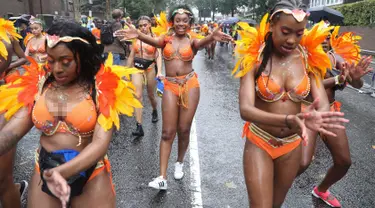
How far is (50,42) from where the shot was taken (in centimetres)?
211

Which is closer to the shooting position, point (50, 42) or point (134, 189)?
point (50, 42)

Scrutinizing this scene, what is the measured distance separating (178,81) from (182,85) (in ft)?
0.25

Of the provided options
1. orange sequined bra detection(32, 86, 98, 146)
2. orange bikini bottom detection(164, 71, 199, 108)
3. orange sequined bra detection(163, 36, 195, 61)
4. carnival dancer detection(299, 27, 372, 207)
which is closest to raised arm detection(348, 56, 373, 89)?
carnival dancer detection(299, 27, 372, 207)

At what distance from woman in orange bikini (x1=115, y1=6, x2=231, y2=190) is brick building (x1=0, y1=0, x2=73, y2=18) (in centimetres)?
2178

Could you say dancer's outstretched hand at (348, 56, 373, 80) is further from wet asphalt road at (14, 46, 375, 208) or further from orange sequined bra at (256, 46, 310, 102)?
wet asphalt road at (14, 46, 375, 208)

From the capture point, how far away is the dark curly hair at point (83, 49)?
7.23ft

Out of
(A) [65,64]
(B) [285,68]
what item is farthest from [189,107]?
(A) [65,64]

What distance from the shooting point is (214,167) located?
4883mm

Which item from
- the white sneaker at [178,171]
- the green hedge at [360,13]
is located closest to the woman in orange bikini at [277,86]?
the white sneaker at [178,171]

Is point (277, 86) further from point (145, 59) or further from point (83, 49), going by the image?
point (145, 59)

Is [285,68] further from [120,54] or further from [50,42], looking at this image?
[120,54]

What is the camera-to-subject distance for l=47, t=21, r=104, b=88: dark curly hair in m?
2.20

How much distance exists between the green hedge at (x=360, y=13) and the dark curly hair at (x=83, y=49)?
16023mm

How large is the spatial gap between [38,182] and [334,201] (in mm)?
3248
